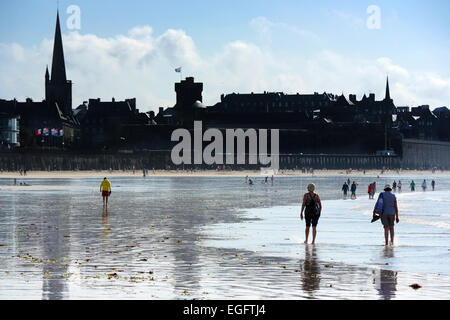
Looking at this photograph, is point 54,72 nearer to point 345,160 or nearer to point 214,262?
point 345,160

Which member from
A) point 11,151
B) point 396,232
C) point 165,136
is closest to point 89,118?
point 165,136

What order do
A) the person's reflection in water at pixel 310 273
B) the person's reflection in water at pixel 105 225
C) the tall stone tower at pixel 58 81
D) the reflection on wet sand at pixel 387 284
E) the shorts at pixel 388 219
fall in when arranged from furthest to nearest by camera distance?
the tall stone tower at pixel 58 81 → the person's reflection in water at pixel 105 225 → the shorts at pixel 388 219 → the person's reflection in water at pixel 310 273 → the reflection on wet sand at pixel 387 284

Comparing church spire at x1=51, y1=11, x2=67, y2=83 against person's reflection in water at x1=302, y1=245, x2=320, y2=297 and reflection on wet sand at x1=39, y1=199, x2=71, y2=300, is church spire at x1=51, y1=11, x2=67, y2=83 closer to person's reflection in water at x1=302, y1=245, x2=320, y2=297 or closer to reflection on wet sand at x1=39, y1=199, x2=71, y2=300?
reflection on wet sand at x1=39, y1=199, x2=71, y2=300

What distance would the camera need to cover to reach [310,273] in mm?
15484

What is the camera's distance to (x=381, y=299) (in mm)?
12547

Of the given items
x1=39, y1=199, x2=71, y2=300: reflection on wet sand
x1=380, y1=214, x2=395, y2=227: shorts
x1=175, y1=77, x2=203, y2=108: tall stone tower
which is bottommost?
x1=39, y1=199, x2=71, y2=300: reflection on wet sand

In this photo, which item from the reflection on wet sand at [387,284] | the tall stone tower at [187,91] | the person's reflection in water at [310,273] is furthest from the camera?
the tall stone tower at [187,91]

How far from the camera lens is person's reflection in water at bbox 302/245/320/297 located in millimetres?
13766

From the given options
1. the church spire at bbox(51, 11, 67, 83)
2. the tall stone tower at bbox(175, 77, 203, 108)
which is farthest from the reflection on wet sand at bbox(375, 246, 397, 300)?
the church spire at bbox(51, 11, 67, 83)

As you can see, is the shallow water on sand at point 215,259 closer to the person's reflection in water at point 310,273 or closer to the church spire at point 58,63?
the person's reflection in water at point 310,273

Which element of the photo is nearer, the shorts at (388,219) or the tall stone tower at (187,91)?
the shorts at (388,219)

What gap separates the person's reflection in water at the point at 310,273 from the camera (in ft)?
45.2

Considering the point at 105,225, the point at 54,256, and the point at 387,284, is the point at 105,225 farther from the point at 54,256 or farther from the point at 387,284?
the point at 387,284

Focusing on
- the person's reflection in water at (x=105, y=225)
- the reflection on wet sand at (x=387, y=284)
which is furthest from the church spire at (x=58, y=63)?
the reflection on wet sand at (x=387, y=284)
